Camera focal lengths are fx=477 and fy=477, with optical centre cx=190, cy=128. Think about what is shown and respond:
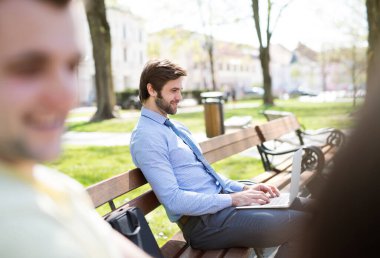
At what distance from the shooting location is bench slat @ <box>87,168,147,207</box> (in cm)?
257

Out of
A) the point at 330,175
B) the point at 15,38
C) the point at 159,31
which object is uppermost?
the point at 159,31

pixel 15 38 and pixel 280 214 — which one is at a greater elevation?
pixel 15 38

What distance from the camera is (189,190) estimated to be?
321 centimetres

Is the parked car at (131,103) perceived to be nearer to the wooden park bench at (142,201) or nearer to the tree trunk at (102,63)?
the tree trunk at (102,63)

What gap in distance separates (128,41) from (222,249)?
6669 cm

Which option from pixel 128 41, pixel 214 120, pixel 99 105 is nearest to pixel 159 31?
pixel 99 105

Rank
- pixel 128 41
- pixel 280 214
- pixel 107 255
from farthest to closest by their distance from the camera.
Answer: pixel 128 41, pixel 280 214, pixel 107 255

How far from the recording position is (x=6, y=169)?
2.09ft

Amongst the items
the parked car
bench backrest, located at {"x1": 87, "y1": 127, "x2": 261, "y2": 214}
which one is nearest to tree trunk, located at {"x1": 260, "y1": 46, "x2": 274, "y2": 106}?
the parked car

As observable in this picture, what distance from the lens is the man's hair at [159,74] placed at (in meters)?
3.36

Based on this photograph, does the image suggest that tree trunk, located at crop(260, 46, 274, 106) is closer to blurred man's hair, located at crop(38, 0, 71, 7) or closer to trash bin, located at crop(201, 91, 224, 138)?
trash bin, located at crop(201, 91, 224, 138)

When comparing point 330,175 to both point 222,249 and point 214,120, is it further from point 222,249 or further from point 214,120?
point 214,120

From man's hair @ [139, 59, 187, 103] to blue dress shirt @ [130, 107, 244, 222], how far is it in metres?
0.18

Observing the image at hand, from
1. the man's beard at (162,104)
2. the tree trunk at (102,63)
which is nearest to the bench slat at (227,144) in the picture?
the man's beard at (162,104)
